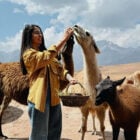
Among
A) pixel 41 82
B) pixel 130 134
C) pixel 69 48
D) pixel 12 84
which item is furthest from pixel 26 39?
pixel 12 84

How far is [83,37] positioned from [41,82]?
133 inches

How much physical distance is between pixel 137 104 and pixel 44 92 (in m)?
3.19

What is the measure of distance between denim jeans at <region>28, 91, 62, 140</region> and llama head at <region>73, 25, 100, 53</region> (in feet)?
10.3

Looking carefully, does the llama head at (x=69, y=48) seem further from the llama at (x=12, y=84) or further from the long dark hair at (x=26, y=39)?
the llama at (x=12, y=84)

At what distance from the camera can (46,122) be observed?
14.6ft

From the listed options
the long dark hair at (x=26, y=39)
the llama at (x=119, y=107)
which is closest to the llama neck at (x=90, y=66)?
the llama at (x=119, y=107)

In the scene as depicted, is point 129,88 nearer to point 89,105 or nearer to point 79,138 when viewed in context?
point 89,105

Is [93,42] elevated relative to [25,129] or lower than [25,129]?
elevated

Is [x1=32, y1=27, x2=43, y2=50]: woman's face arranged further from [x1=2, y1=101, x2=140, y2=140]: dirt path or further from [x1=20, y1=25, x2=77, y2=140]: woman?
[x1=2, y1=101, x2=140, y2=140]: dirt path

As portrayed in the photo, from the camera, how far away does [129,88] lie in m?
7.67

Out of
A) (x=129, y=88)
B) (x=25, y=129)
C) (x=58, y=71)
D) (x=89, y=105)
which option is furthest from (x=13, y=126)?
(x=58, y=71)

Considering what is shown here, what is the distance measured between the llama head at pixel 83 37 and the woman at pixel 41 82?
2903mm

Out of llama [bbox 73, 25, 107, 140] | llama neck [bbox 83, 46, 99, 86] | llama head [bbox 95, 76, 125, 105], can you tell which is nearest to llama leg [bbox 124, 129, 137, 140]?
llama head [bbox 95, 76, 125, 105]

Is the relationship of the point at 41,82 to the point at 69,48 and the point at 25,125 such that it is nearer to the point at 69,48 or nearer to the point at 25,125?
the point at 69,48
